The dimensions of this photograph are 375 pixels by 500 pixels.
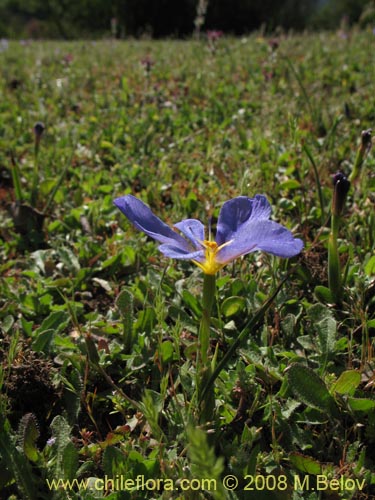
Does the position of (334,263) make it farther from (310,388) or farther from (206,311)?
(206,311)

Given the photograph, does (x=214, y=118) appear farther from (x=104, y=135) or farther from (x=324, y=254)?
(x=324, y=254)

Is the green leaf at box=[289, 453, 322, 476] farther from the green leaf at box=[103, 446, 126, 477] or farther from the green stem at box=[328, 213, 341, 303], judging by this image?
the green stem at box=[328, 213, 341, 303]

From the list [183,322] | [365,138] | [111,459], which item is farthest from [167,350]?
[365,138]

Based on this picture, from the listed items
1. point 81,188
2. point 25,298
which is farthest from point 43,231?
point 25,298

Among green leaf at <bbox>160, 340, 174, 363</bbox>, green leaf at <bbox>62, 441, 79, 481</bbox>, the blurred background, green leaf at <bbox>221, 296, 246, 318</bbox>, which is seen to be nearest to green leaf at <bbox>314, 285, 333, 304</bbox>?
green leaf at <bbox>221, 296, 246, 318</bbox>

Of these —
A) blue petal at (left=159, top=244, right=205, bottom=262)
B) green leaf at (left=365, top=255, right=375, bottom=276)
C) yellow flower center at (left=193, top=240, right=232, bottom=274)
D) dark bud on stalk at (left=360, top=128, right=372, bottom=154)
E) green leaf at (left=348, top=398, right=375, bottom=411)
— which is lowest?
green leaf at (left=348, top=398, right=375, bottom=411)

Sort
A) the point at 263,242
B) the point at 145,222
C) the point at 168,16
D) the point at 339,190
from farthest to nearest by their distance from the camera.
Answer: the point at 168,16 < the point at 339,190 < the point at 145,222 < the point at 263,242

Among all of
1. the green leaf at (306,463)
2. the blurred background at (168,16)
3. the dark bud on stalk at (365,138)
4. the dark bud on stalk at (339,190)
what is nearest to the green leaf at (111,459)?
the green leaf at (306,463)
